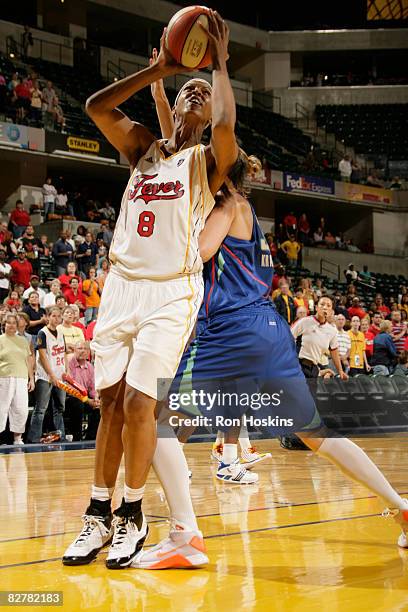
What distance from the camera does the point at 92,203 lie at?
20.8 meters

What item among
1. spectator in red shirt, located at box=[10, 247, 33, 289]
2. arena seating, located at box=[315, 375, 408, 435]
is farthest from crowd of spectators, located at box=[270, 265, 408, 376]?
spectator in red shirt, located at box=[10, 247, 33, 289]

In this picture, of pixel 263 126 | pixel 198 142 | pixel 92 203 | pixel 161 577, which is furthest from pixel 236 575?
pixel 263 126

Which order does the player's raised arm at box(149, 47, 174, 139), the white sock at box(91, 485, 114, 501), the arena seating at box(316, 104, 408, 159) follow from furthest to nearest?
the arena seating at box(316, 104, 408, 159), the player's raised arm at box(149, 47, 174, 139), the white sock at box(91, 485, 114, 501)

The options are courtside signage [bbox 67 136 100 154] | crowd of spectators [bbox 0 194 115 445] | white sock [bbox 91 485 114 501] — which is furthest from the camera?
courtside signage [bbox 67 136 100 154]

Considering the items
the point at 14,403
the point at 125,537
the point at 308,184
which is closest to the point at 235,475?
the point at 125,537

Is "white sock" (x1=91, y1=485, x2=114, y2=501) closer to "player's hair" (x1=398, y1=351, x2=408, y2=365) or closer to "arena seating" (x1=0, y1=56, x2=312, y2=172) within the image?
"player's hair" (x1=398, y1=351, x2=408, y2=365)

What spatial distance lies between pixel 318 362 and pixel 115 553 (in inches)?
270

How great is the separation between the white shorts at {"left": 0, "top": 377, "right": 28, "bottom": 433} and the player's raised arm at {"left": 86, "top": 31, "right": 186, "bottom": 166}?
5879 mm

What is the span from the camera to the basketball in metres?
3.34

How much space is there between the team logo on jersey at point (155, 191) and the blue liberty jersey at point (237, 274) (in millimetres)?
730

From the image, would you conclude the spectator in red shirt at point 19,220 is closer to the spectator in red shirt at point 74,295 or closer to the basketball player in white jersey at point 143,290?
the spectator in red shirt at point 74,295

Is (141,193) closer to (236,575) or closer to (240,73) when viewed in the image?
(236,575)

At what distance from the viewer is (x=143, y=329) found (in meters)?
3.39

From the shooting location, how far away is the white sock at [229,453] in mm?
6266
